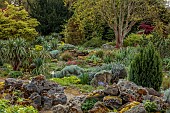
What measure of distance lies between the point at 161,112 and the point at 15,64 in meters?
10.1

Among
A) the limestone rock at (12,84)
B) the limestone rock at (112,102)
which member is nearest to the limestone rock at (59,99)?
the limestone rock at (12,84)

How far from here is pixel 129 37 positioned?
2988 centimetres

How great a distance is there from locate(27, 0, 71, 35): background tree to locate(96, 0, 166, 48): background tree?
719cm

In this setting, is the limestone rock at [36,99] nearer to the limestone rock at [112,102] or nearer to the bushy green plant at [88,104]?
the bushy green plant at [88,104]

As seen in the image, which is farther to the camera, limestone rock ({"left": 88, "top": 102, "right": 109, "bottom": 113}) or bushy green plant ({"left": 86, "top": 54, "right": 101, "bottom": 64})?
bushy green plant ({"left": 86, "top": 54, "right": 101, "bottom": 64})

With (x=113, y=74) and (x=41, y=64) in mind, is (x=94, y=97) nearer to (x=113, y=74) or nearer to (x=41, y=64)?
(x=113, y=74)

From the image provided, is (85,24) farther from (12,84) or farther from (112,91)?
(112,91)

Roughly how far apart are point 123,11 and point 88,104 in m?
20.7

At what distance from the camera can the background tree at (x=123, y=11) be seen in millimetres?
27688

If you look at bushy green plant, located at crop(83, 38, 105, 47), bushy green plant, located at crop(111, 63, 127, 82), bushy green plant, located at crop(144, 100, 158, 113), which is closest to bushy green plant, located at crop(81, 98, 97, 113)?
bushy green plant, located at crop(144, 100, 158, 113)

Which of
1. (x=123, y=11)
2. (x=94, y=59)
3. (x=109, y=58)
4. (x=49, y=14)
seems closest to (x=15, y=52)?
(x=109, y=58)

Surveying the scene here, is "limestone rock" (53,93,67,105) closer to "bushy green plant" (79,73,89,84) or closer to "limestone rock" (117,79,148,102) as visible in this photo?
"limestone rock" (117,79,148,102)

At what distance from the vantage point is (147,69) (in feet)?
32.4

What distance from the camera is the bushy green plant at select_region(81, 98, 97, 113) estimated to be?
7.95m
